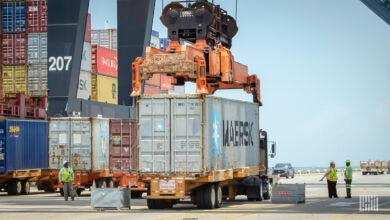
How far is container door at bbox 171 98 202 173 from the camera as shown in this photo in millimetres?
27453

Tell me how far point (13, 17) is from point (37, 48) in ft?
9.17

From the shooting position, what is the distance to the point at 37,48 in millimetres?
60719

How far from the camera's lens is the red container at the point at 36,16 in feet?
198

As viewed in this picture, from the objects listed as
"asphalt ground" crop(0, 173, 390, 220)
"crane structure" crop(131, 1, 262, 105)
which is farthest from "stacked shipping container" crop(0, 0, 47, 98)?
"asphalt ground" crop(0, 173, 390, 220)

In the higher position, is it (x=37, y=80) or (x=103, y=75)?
(x=103, y=75)

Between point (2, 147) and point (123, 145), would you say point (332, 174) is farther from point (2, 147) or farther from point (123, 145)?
point (2, 147)

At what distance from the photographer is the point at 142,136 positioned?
1105 inches

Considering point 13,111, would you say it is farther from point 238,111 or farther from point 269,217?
point 269,217

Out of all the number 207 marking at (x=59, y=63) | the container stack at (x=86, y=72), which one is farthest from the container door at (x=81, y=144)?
the container stack at (x=86, y=72)

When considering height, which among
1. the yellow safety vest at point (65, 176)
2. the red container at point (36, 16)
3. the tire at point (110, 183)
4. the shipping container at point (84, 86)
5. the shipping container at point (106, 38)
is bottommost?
the tire at point (110, 183)

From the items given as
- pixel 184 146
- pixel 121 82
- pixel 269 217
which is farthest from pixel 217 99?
pixel 121 82

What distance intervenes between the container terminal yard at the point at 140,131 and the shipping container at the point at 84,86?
0.14 meters

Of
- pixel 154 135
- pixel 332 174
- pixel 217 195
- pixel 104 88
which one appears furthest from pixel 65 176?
pixel 104 88

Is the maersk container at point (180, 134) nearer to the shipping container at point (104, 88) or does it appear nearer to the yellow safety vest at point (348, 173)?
the yellow safety vest at point (348, 173)
